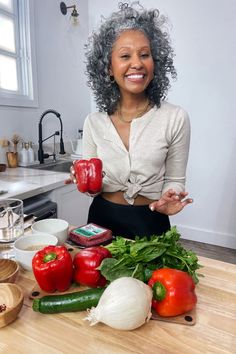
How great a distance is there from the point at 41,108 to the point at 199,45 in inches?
58.7

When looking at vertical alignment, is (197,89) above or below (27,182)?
above

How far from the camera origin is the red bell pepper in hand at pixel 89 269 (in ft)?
2.12

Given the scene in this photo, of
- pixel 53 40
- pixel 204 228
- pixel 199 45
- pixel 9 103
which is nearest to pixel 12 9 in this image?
pixel 53 40

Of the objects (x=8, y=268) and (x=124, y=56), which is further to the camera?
(x=124, y=56)

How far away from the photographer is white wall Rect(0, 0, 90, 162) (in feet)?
7.45

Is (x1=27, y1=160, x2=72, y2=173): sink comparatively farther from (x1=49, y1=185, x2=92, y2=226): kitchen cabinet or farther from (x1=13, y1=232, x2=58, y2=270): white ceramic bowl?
(x1=13, y1=232, x2=58, y2=270): white ceramic bowl

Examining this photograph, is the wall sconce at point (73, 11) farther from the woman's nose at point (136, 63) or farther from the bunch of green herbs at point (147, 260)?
the bunch of green herbs at point (147, 260)

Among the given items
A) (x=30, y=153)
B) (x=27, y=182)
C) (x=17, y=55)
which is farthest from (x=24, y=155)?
(x=17, y=55)

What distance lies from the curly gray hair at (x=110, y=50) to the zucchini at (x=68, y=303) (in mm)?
868

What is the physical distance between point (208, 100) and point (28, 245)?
2195 mm

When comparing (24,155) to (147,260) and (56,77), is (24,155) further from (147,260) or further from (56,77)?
(147,260)

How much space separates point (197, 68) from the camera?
2473 mm

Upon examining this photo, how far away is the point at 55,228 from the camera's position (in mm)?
877

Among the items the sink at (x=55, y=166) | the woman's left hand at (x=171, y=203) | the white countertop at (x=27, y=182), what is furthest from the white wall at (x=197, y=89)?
the woman's left hand at (x=171, y=203)
